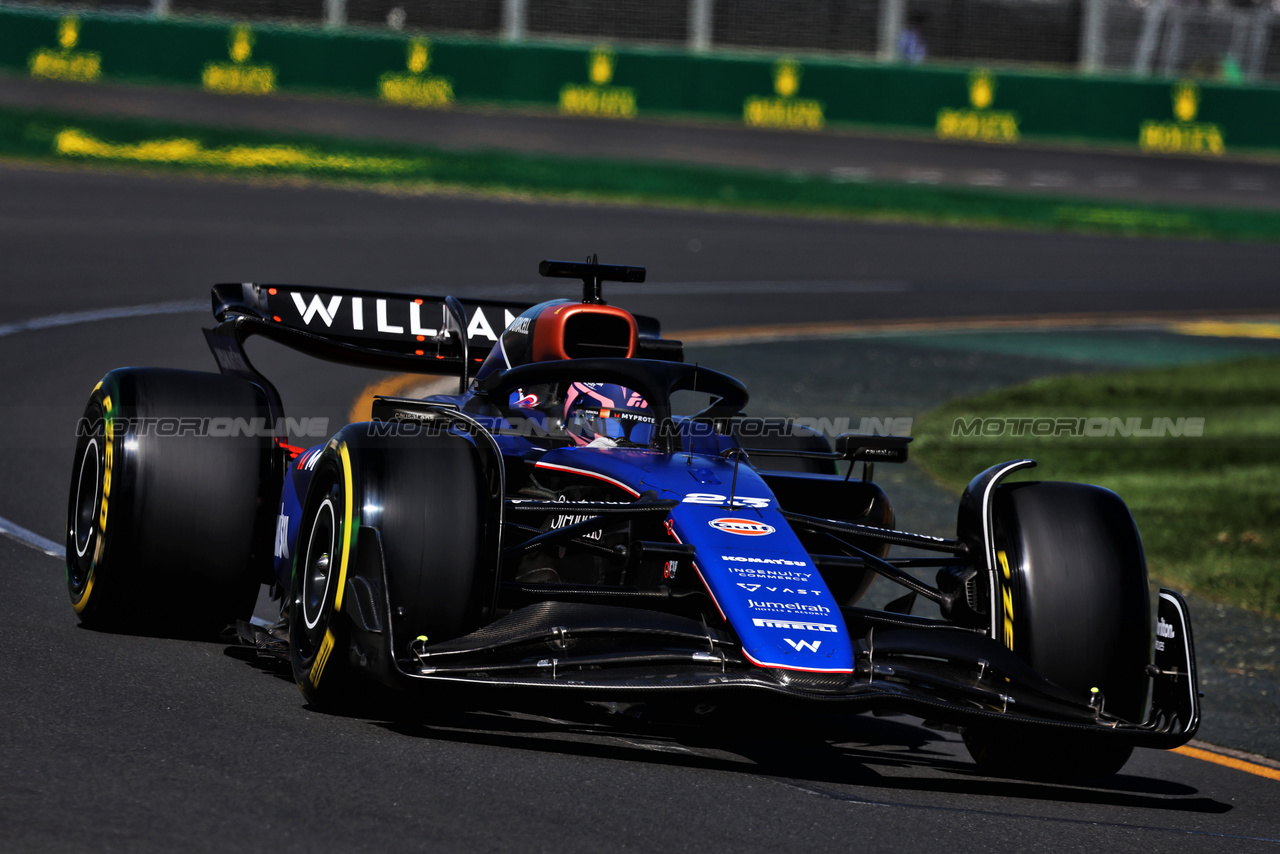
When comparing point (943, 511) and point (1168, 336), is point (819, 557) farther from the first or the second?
point (1168, 336)

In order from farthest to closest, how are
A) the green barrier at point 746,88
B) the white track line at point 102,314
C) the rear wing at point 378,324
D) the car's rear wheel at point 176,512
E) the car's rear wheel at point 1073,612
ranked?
1. the green barrier at point 746,88
2. the white track line at point 102,314
3. the rear wing at point 378,324
4. the car's rear wheel at point 176,512
5. the car's rear wheel at point 1073,612

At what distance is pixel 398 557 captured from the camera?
516 cm

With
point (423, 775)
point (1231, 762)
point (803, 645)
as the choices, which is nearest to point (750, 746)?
point (803, 645)

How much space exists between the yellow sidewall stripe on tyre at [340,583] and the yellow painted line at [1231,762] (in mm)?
3472

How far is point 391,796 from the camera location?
4582 millimetres

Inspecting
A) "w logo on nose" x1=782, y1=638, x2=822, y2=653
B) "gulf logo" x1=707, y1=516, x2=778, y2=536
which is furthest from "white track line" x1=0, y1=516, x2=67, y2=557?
"w logo on nose" x1=782, y1=638, x2=822, y2=653

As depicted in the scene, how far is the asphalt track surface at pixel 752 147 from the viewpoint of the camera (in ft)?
85.7

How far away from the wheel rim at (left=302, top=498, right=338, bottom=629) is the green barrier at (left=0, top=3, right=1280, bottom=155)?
74.1 feet

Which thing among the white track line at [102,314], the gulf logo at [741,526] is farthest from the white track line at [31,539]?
the white track line at [102,314]

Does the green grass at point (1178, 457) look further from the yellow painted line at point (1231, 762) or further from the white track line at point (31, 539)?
the white track line at point (31, 539)

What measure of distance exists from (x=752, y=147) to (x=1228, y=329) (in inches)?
373

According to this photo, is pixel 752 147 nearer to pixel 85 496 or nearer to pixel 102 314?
pixel 102 314

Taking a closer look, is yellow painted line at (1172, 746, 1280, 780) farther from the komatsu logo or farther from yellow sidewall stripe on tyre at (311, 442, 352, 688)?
yellow sidewall stripe on tyre at (311, 442, 352, 688)

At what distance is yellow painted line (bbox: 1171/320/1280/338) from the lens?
66.5ft
